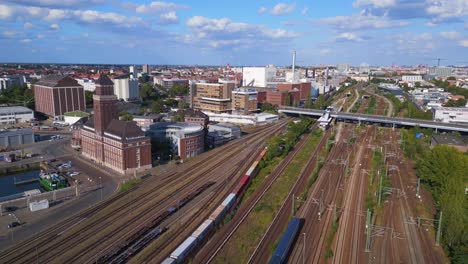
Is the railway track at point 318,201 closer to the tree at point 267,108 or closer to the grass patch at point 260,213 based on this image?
the grass patch at point 260,213

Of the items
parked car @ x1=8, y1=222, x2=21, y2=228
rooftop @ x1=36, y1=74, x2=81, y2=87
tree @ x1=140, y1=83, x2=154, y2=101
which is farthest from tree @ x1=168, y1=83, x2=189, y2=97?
parked car @ x1=8, y1=222, x2=21, y2=228

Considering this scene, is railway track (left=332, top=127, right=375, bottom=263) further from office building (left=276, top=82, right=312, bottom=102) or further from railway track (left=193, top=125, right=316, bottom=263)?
office building (left=276, top=82, right=312, bottom=102)

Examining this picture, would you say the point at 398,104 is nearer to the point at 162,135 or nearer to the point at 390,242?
the point at 162,135

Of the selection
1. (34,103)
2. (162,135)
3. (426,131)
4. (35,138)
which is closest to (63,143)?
(35,138)

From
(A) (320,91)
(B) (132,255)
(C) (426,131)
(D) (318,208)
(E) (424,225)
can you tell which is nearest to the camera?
(B) (132,255)

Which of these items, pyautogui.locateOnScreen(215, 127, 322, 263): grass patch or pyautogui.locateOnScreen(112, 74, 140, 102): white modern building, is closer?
pyautogui.locateOnScreen(215, 127, 322, 263): grass patch

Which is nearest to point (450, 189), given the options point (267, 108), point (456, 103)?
point (267, 108)
